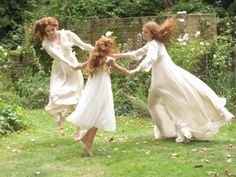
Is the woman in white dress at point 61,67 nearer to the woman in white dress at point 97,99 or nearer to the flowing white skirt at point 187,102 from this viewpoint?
the woman in white dress at point 97,99

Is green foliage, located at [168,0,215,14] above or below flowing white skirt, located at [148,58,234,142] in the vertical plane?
above

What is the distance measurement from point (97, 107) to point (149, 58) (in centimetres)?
104

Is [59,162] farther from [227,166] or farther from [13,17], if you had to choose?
[13,17]

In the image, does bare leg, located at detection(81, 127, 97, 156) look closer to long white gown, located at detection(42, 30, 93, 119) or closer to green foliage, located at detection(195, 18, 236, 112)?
long white gown, located at detection(42, 30, 93, 119)

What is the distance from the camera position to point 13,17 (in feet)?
65.7

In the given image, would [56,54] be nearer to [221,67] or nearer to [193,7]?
[221,67]

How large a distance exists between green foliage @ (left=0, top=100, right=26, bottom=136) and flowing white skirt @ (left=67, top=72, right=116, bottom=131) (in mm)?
2573

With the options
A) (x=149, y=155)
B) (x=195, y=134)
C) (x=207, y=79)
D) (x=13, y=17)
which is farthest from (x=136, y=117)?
(x=13, y=17)

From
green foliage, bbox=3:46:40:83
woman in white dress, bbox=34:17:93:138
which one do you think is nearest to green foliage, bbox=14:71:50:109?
green foliage, bbox=3:46:40:83

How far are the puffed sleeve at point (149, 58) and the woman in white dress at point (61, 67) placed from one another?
98 centimetres

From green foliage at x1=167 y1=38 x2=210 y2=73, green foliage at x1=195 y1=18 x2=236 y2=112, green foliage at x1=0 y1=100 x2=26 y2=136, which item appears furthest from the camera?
green foliage at x1=167 y1=38 x2=210 y2=73

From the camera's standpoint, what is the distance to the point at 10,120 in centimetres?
1119

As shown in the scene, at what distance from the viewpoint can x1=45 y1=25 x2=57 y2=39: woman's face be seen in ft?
31.5

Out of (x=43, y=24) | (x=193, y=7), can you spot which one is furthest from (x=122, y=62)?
(x=193, y=7)
